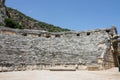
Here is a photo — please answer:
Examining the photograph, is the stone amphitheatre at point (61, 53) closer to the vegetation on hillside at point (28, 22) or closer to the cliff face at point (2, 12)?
the cliff face at point (2, 12)

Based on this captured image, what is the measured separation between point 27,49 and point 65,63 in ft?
12.3

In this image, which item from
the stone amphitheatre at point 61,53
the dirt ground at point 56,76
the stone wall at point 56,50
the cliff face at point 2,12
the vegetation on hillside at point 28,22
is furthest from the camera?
the vegetation on hillside at point 28,22

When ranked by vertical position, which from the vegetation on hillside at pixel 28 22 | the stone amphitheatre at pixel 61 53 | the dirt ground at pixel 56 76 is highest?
the vegetation on hillside at pixel 28 22

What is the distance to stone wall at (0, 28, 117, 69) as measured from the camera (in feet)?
65.7

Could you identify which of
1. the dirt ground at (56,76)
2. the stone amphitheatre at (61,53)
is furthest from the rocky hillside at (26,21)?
the dirt ground at (56,76)

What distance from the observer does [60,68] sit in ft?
67.9

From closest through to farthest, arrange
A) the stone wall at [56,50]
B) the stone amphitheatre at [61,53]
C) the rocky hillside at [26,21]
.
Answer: the stone amphitheatre at [61,53] → the stone wall at [56,50] → the rocky hillside at [26,21]

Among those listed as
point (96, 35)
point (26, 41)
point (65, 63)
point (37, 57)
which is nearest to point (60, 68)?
point (65, 63)

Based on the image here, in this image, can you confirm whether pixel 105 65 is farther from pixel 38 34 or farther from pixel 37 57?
pixel 38 34

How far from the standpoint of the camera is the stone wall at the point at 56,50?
20016mm

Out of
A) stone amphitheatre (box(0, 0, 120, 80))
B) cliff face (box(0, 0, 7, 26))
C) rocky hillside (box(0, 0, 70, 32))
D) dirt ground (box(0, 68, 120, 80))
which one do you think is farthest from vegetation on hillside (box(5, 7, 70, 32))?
dirt ground (box(0, 68, 120, 80))

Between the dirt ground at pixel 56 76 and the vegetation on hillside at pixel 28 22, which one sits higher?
the vegetation on hillside at pixel 28 22

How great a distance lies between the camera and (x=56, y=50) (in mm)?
23234

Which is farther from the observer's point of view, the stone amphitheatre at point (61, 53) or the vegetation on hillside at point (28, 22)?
the vegetation on hillside at point (28, 22)
